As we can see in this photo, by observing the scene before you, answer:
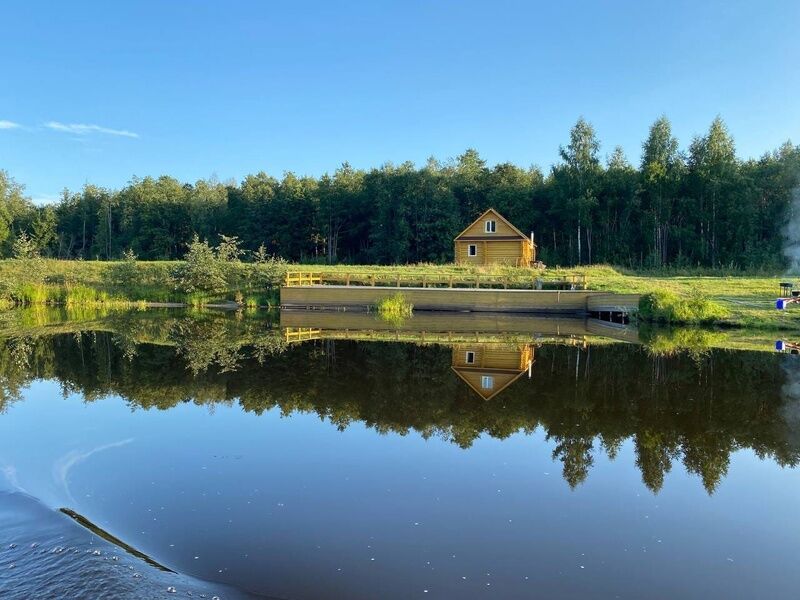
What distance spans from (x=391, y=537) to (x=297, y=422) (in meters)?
4.89

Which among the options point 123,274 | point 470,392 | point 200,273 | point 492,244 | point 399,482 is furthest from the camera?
point 492,244

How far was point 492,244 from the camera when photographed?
45.2 meters

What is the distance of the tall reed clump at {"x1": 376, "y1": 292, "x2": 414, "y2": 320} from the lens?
1236 inches

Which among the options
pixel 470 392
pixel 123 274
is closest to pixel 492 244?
pixel 123 274

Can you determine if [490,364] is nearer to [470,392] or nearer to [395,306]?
[470,392]

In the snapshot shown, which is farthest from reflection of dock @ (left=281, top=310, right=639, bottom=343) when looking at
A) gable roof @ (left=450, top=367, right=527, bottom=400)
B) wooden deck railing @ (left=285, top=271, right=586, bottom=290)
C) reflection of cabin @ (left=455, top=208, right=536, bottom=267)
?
reflection of cabin @ (left=455, top=208, right=536, bottom=267)

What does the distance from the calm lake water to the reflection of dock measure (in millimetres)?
6787

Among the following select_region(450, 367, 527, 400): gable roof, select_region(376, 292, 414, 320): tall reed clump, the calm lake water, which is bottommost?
the calm lake water

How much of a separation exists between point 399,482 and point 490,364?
9.28 m

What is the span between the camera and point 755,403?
12.0 m

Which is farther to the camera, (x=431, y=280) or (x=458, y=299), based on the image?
(x=431, y=280)

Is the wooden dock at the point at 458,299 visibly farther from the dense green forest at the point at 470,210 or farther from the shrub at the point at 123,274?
the dense green forest at the point at 470,210

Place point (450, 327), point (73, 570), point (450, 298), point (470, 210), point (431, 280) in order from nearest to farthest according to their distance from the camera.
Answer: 1. point (73, 570)
2. point (450, 327)
3. point (450, 298)
4. point (431, 280)
5. point (470, 210)

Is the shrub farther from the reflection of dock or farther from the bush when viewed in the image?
the reflection of dock
